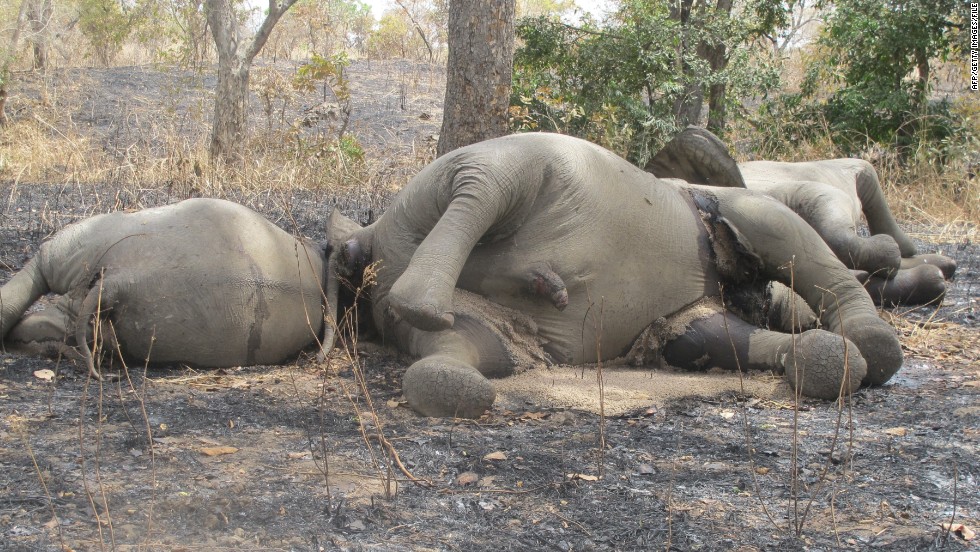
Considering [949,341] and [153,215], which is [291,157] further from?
[949,341]

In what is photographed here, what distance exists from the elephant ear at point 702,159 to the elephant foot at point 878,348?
51.7 inches

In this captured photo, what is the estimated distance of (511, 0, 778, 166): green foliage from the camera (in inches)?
396

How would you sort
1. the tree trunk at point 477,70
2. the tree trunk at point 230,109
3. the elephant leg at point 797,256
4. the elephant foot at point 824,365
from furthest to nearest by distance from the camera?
the tree trunk at point 230,109 < the tree trunk at point 477,70 < the elephant leg at point 797,256 < the elephant foot at point 824,365

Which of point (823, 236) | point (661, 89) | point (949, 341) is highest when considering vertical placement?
point (661, 89)

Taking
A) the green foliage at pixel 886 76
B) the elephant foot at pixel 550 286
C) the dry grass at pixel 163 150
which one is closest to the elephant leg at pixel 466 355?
the elephant foot at pixel 550 286

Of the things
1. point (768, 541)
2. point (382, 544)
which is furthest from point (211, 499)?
point (768, 541)

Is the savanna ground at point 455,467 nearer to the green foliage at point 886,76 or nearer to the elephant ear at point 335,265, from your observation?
the elephant ear at point 335,265

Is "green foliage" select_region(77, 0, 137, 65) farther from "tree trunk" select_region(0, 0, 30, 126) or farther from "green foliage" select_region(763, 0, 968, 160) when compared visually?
"green foliage" select_region(763, 0, 968, 160)

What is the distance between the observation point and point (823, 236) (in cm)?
562

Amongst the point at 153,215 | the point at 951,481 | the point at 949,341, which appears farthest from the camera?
the point at 949,341

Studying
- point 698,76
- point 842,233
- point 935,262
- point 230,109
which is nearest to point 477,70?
point 842,233

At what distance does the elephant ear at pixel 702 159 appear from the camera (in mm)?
5418

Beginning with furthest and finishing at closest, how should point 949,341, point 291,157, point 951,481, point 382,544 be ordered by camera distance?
point 291,157 → point 949,341 → point 951,481 → point 382,544

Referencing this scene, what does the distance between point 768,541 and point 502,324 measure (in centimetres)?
203
